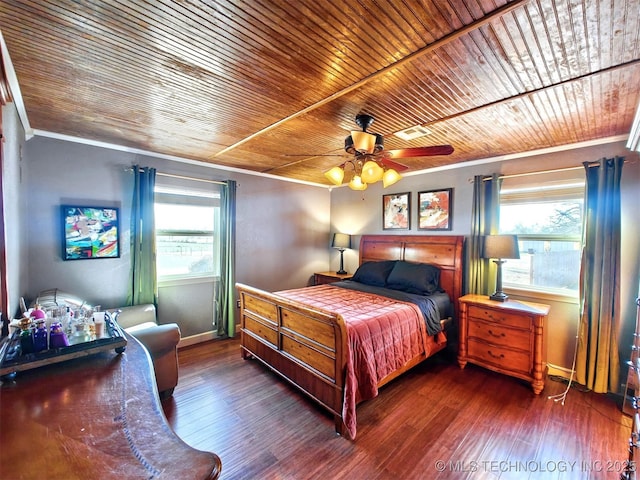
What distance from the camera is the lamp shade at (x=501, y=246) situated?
286 cm

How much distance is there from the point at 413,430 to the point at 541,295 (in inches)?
84.8

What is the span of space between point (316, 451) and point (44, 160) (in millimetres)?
3670

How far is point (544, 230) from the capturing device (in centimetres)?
309

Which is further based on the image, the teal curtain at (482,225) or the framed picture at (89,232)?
the teal curtain at (482,225)

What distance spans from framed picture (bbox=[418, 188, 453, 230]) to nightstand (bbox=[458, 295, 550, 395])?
1105 millimetres

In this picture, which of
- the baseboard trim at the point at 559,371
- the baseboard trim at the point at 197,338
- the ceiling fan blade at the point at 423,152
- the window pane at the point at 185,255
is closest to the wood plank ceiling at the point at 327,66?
the ceiling fan blade at the point at 423,152

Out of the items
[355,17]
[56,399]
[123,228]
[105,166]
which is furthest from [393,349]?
[105,166]

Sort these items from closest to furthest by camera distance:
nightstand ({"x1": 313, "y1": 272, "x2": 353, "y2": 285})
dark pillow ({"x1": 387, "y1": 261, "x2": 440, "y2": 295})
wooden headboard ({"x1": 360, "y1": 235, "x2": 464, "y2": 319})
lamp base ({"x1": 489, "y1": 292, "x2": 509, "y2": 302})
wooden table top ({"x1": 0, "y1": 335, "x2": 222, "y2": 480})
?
wooden table top ({"x1": 0, "y1": 335, "x2": 222, "y2": 480}) → lamp base ({"x1": 489, "y1": 292, "x2": 509, "y2": 302}) → dark pillow ({"x1": 387, "y1": 261, "x2": 440, "y2": 295}) → wooden headboard ({"x1": 360, "y1": 235, "x2": 464, "y2": 319}) → nightstand ({"x1": 313, "y1": 272, "x2": 353, "y2": 285})

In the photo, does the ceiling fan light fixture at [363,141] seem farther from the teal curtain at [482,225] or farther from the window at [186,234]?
the window at [186,234]

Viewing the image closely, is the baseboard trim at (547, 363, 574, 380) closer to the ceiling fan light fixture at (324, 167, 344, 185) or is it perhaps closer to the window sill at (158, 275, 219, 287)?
the ceiling fan light fixture at (324, 167, 344, 185)

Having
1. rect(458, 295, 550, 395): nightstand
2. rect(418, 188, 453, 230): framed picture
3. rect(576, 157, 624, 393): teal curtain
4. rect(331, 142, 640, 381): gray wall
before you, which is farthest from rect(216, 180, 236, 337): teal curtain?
rect(576, 157, 624, 393): teal curtain

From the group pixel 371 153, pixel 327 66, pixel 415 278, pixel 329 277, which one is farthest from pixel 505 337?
pixel 327 66

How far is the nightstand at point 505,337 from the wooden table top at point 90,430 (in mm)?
2992

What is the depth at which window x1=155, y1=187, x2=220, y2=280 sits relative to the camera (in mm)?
3580
